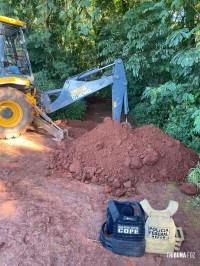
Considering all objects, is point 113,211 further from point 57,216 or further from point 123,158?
point 123,158

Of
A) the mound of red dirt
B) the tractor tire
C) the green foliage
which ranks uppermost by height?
the tractor tire

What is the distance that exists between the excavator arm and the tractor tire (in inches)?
11.5

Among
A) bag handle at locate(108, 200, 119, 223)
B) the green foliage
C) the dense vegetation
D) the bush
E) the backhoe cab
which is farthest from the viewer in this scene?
the bush

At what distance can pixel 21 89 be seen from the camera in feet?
23.0

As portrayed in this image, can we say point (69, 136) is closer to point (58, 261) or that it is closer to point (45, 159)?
point (45, 159)

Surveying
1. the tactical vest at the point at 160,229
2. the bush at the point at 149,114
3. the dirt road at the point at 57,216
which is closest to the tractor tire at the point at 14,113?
the dirt road at the point at 57,216

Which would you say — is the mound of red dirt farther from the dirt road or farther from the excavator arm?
the excavator arm

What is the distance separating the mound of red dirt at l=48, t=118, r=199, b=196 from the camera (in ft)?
16.4

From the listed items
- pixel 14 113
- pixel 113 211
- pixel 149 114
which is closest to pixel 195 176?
pixel 113 211

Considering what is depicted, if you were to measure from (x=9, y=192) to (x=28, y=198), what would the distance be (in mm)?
349

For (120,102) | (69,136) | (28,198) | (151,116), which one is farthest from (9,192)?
(151,116)

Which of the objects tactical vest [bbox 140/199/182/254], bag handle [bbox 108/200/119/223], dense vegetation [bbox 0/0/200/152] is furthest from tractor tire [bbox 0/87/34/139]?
tactical vest [bbox 140/199/182/254]

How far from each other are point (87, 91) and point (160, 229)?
4.39 m

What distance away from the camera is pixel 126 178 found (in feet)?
16.2
